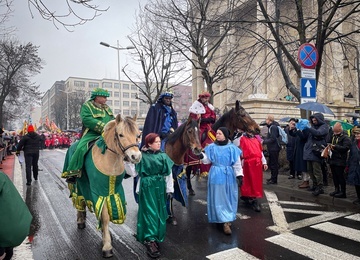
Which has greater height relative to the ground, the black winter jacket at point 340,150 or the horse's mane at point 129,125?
the horse's mane at point 129,125

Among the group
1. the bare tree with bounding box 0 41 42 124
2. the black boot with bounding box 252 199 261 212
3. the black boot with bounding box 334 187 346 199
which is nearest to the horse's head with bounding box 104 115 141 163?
the black boot with bounding box 252 199 261 212

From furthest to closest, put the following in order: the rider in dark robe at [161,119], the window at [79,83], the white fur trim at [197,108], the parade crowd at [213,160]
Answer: the window at [79,83]
the white fur trim at [197,108]
the rider in dark robe at [161,119]
the parade crowd at [213,160]

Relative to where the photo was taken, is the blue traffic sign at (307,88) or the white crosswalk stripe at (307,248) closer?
the white crosswalk stripe at (307,248)

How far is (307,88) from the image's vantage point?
8664mm

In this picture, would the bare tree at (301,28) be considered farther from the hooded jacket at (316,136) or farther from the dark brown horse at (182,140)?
the dark brown horse at (182,140)

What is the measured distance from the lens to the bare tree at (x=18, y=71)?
30.7m

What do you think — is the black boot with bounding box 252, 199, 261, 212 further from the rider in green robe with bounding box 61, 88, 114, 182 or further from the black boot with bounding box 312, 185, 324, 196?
the rider in green robe with bounding box 61, 88, 114, 182

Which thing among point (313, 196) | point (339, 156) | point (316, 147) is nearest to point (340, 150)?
point (339, 156)

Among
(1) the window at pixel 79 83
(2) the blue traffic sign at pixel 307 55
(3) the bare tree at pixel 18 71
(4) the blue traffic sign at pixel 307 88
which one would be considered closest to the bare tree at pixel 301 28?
(2) the blue traffic sign at pixel 307 55

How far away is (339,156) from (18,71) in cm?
3438

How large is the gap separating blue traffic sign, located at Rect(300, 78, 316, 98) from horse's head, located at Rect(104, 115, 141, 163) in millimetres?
6208

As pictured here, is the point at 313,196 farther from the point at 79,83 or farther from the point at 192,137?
the point at 79,83

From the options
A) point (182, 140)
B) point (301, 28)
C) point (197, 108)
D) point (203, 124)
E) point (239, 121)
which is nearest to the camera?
point (182, 140)

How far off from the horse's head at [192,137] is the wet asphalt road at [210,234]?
1555mm
